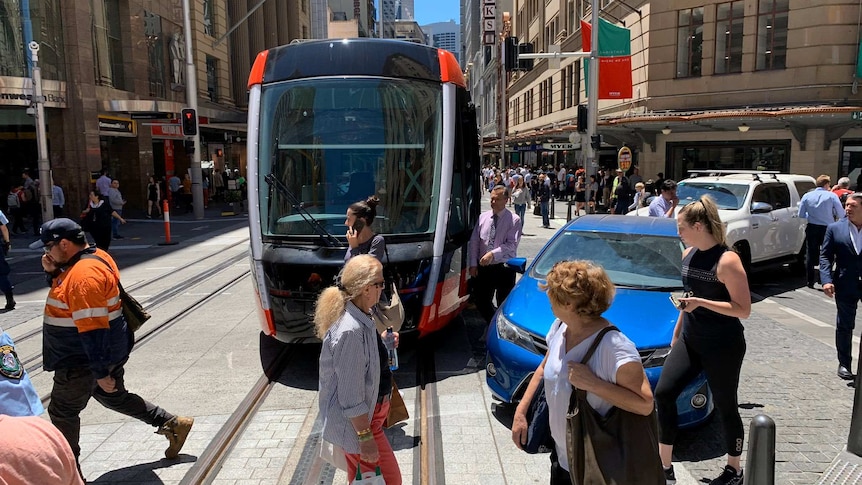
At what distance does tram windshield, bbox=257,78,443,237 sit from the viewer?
6.75 meters

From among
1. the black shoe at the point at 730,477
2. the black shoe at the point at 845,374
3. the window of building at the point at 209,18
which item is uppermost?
the window of building at the point at 209,18

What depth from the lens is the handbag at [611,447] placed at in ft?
8.32

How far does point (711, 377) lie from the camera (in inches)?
154

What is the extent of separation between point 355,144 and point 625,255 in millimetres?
3003

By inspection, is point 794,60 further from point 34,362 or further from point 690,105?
point 34,362

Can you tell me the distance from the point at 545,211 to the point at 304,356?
46.4ft

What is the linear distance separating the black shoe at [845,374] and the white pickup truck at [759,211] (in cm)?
411

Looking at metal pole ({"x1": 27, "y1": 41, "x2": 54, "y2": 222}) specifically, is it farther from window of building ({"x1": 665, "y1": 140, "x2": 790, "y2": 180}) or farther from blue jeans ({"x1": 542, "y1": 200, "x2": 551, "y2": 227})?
window of building ({"x1": 665, "y1": 140, "x2": 790, "y2": 180})

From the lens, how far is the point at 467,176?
7289 millimetres

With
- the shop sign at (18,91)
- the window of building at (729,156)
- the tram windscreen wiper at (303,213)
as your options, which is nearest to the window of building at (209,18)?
A: the shop sign at (18,91)

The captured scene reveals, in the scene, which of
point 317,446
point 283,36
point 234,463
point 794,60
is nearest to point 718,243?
point 317,446

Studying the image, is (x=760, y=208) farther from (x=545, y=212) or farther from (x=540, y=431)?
(x=545, y=212)

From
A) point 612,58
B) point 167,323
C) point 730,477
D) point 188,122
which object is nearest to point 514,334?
point 730,477

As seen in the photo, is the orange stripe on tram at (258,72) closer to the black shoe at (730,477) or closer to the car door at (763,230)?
the black shoe at (730,477)
